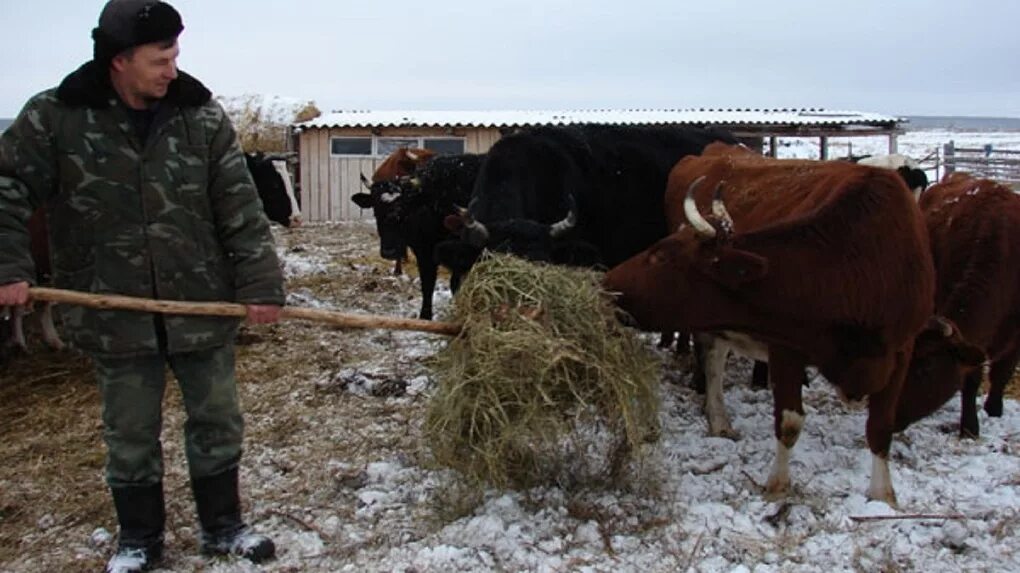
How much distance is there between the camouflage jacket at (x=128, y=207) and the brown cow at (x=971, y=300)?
3693mm

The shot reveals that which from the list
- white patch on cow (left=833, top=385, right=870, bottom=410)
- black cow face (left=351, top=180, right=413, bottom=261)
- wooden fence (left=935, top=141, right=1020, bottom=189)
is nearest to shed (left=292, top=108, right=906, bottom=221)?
wooden fence (left=935, top=141, right=1020, bottom=189)

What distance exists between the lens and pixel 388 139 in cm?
2352

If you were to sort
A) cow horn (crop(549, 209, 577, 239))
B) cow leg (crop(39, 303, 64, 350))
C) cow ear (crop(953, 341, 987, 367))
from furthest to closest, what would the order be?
1. cow leg (crop(39, 303, 64, 350))
2. cow horn (crop(549, 209, 577, 239))
3. cow ear (crop(953, 341, 987, 367))

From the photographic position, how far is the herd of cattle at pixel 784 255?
14.3ft

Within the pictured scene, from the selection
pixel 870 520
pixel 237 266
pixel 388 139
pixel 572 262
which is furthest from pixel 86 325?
pixel 388 139

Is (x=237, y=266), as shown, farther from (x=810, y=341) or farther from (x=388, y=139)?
(x=388, y=139)

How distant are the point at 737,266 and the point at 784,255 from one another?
324 mm

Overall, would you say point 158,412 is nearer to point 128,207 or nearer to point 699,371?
point 128,207

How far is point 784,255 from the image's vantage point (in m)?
4.31

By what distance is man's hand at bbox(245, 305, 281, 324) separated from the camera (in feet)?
11.9

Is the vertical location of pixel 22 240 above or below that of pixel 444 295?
above

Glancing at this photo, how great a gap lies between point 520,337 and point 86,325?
186 centimetres

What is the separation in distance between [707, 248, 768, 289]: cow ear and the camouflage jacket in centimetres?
209

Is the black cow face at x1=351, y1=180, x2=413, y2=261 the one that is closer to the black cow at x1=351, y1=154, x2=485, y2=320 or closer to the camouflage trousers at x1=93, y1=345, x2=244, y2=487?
the black cow at x1=351, y1=154, x2=485, y2=320
